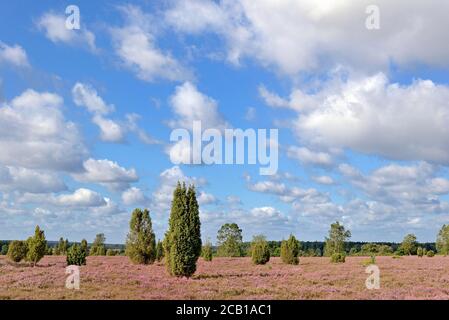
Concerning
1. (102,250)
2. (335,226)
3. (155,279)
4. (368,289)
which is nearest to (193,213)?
(155,279)

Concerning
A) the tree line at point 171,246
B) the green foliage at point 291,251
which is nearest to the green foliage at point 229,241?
the tree line at point 171,246

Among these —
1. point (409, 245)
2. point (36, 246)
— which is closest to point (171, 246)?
point (36, 246)

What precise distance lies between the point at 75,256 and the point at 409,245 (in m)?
82.0

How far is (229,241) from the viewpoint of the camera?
274 feet

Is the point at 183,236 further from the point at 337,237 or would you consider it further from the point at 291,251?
the point at 337,237

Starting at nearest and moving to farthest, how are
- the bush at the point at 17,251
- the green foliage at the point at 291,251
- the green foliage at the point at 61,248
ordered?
the bush at the point at 17,251 < the green foliage at the point at 291,251 < the green foliage at the point at 61,248

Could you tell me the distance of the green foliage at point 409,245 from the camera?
97.6 m

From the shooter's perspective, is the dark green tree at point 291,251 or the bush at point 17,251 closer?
the bush at point 17,251

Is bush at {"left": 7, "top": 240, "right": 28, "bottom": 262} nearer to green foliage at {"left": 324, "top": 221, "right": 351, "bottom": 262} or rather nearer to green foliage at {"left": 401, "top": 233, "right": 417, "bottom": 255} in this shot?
green foliage at {"left": 324, "top": 221, "right": 351, "bottom": 262}

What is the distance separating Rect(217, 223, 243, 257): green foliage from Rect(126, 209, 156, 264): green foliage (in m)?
44.0

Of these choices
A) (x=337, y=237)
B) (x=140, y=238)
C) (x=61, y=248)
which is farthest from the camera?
(x=337, y=237)

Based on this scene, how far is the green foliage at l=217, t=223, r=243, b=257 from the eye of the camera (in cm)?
8312

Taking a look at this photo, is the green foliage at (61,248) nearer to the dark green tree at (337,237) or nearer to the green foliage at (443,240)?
the dark green tree at (337,237)

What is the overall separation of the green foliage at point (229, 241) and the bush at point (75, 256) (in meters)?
47.4
